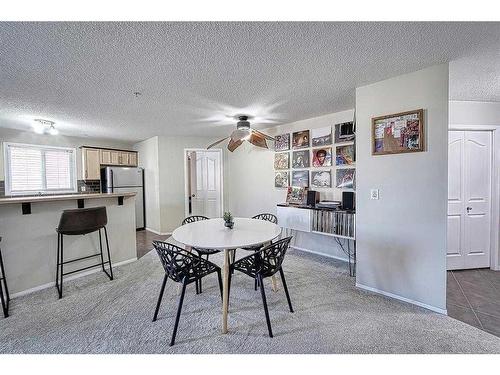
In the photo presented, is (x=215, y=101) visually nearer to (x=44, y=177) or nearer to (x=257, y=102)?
(x=257, y=102)

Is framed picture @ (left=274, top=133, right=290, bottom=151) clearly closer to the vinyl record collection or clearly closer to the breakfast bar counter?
the vinyl record collection

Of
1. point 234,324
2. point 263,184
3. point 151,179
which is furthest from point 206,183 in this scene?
point 234,324

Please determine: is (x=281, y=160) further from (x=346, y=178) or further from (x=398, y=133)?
(x=398, y=133)

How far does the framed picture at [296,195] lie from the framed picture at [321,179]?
203 mm

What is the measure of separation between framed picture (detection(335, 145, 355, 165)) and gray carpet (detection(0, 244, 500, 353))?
165cm

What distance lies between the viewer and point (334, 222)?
299 cm

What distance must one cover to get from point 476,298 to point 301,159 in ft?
8.72

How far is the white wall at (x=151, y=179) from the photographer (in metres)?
5.03

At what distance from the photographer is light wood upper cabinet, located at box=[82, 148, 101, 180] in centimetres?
495

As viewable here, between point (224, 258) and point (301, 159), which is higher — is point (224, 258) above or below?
below

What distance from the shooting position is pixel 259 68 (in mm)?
2010

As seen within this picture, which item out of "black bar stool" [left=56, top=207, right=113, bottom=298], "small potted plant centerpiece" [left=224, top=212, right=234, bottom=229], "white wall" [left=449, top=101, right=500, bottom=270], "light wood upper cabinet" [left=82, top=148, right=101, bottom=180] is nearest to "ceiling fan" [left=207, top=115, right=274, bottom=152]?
"small potted plant centerpiece" [left=224, top=212, right=234, bottom=229]

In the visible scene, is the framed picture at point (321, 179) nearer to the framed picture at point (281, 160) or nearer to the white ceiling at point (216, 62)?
the framed picture at point (281, 160)

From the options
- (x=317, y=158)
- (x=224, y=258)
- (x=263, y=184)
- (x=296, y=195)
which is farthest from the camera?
(x=263, y=184)
